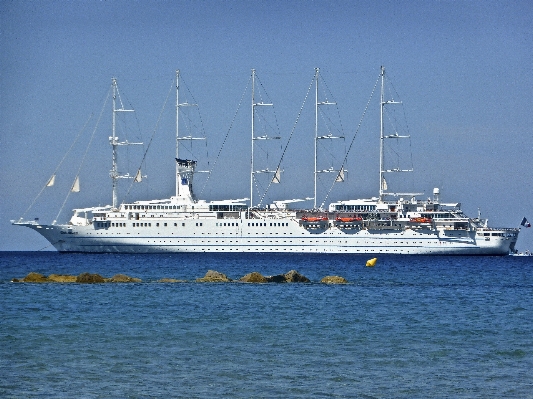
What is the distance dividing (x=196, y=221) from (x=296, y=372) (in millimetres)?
75369

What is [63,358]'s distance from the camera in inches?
810

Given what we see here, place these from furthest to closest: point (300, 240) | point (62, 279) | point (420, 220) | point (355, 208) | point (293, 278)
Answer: point (355, 208), point (300, 240), point (420, 220), point (293, 278), point (62, 279)

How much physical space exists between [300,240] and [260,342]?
6893 cm

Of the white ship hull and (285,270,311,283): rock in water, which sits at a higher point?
the white ship hull

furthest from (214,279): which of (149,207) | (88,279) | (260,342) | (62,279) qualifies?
(149,207)

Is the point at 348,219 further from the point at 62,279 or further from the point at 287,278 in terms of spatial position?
the point at 62,279

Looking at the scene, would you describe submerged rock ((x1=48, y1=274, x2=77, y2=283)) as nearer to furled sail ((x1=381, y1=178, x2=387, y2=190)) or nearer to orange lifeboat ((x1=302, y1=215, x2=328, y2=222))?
orange lifeboat ((x1=302, y1=215, x2=328, y2=222))

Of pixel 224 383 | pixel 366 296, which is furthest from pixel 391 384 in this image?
pixel 366 296

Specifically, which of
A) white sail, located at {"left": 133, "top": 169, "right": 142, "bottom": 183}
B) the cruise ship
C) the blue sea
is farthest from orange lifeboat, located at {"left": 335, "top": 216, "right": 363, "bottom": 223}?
the blue sea

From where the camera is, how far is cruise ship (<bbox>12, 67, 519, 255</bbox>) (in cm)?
9219

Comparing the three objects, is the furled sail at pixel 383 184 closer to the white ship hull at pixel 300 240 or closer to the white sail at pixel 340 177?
the white sail at pixel 340 177

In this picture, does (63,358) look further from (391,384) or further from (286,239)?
(286,239)

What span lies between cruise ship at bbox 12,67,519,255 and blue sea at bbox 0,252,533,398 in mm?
50040

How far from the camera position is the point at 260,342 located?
77.7ft
